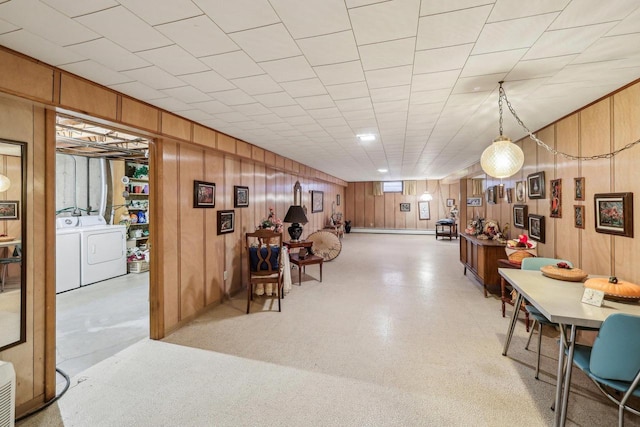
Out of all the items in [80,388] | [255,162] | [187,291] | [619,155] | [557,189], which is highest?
[255,162]

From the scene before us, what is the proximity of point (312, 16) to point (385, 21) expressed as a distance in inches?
16.2

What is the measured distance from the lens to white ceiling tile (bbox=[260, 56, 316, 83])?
1.99 metres

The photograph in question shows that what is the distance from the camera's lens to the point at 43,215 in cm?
210

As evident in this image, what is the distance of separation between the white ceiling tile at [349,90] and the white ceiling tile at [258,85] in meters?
0.50

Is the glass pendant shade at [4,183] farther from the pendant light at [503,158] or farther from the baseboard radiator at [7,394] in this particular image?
the pendant light at [503,158]

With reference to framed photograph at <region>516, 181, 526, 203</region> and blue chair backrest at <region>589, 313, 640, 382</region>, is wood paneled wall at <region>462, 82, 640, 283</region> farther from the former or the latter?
blue chair backrest at <region>589, 313, 640, 382</region>

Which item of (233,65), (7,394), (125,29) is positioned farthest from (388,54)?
(7,394)

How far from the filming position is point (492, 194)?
5746mm

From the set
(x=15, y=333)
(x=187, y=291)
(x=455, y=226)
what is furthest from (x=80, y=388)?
(x=455, y=226)

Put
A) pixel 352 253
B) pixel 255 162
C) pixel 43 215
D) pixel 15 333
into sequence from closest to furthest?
pixel 15 333, pixel 43 215, pixel 255 162, pixel 352 253

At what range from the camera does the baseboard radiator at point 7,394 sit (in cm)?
161

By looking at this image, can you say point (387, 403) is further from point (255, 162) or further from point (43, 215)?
point (255, 162)

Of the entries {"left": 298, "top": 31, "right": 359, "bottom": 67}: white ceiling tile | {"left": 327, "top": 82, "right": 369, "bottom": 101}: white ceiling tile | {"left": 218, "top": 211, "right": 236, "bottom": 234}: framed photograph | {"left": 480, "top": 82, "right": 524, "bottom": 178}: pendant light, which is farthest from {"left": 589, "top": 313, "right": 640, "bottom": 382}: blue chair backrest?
{"left": 218, "top": 211, "right": 236, "bottom": 234}: framed photograph

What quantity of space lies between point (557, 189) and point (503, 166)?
166 centimetres
